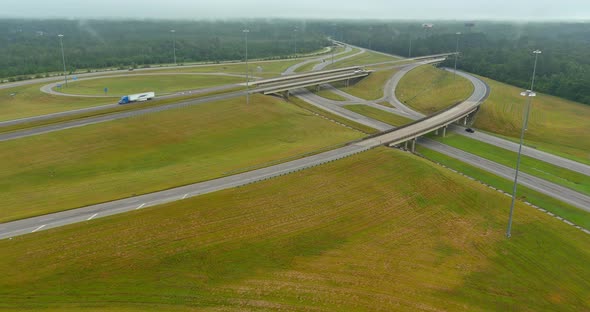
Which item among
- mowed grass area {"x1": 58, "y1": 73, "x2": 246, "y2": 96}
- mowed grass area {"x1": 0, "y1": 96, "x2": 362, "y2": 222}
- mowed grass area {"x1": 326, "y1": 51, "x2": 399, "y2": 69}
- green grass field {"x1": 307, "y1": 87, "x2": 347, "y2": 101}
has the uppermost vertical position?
mowed grass area {"x1": 326, "y1": 51, "x2": 399, "y2": 69}

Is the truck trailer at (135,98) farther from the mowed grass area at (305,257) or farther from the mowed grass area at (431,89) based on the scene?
the mowed grass area at (431,89)

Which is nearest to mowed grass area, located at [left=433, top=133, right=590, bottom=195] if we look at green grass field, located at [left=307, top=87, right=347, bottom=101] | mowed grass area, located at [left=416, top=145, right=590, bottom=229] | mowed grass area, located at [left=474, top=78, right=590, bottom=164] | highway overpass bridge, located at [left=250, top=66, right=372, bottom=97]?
mowed grass area, located at [left=416, top=145, right=590, bottom=229]

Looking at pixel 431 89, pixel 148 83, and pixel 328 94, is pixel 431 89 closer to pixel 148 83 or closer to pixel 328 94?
pixel 328 94

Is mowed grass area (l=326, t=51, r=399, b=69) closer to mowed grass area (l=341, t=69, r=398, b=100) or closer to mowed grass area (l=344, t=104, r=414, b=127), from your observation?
mowed grass area (l=341, t=69, r=398, b=100)

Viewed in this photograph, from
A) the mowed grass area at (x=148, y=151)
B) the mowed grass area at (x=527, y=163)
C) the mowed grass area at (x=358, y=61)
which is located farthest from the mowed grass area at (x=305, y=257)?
the mowed grass area at (x=358, y=61)

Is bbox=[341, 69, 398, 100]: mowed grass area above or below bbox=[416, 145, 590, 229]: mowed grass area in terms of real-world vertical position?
above

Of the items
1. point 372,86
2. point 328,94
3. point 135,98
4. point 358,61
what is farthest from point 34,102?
point 358,61
